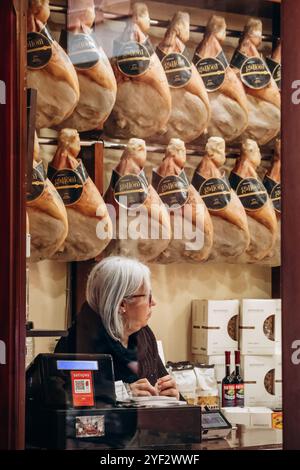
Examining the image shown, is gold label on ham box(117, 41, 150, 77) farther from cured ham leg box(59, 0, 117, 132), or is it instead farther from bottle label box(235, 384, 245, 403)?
bottle label box(235, 384, 245, 403)

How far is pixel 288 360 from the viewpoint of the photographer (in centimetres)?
229

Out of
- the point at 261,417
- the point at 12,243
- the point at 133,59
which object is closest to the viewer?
the point at 12,243

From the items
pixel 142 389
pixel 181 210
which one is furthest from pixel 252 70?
pixel 142 389

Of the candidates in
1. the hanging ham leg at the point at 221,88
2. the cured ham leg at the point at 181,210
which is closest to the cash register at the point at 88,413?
the cured ham leg at the point at 181,210

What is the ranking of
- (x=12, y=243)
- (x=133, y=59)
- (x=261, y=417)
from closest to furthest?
(x=12, y=243)
(x=261, y=417)
(x=133, y=59)

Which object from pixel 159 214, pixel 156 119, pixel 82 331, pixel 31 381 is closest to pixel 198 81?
pixel 156 119

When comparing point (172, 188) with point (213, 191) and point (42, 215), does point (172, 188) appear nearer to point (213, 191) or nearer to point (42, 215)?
point (213, 191)

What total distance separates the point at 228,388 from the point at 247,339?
0.49 feet

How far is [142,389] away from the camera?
2.39m

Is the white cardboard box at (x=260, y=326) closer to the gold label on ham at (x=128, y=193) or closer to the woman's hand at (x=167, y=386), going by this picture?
the woman's hand at (x=167, y=386)

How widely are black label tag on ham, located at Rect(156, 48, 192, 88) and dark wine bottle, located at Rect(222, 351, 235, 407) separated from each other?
73cm

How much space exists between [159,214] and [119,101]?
12.5 inches

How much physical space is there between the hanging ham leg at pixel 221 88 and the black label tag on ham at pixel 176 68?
0.04 metres

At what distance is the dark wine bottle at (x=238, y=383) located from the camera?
2416mm
